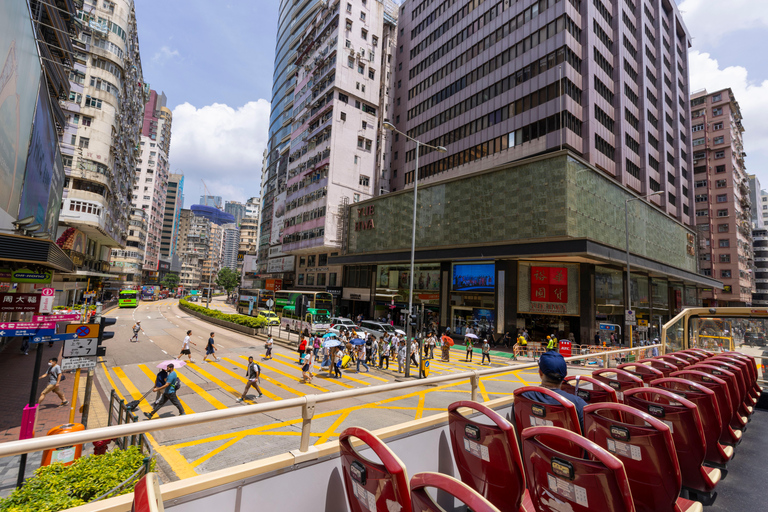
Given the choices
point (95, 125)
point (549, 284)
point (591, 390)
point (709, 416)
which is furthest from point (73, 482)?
point (95, 125)

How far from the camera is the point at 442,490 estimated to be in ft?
5.55

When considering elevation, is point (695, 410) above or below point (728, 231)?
below

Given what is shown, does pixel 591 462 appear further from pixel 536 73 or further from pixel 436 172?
pixel 436 172

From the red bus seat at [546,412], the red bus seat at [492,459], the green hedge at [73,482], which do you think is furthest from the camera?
the green hedge at [73,482]

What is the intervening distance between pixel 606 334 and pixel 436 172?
26.0 m

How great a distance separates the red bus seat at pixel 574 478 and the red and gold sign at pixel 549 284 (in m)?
27.5

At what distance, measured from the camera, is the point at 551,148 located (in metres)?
31.8

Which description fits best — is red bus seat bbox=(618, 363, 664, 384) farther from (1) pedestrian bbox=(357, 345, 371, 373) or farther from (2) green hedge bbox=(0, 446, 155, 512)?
(1) pedestrian bbox=(357, 345, 371, 373)

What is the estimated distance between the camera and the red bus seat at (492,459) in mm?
2498

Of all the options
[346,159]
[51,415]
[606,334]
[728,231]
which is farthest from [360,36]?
[728,231]

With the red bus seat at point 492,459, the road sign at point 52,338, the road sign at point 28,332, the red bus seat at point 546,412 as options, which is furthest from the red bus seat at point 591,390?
the road sign at point 28,332

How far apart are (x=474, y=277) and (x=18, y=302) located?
27.5 metres

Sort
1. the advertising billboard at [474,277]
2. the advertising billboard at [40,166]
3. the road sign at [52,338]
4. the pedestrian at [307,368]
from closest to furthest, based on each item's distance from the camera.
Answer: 1. the road sign at [52,338]
2. the advertising billboard at [40,166]
3. the pedestrian at [307,368]
4. the advertising billboard at [474,277]

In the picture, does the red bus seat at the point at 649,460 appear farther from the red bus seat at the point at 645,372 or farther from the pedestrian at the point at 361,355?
the pedestrian at the point at 361,355
